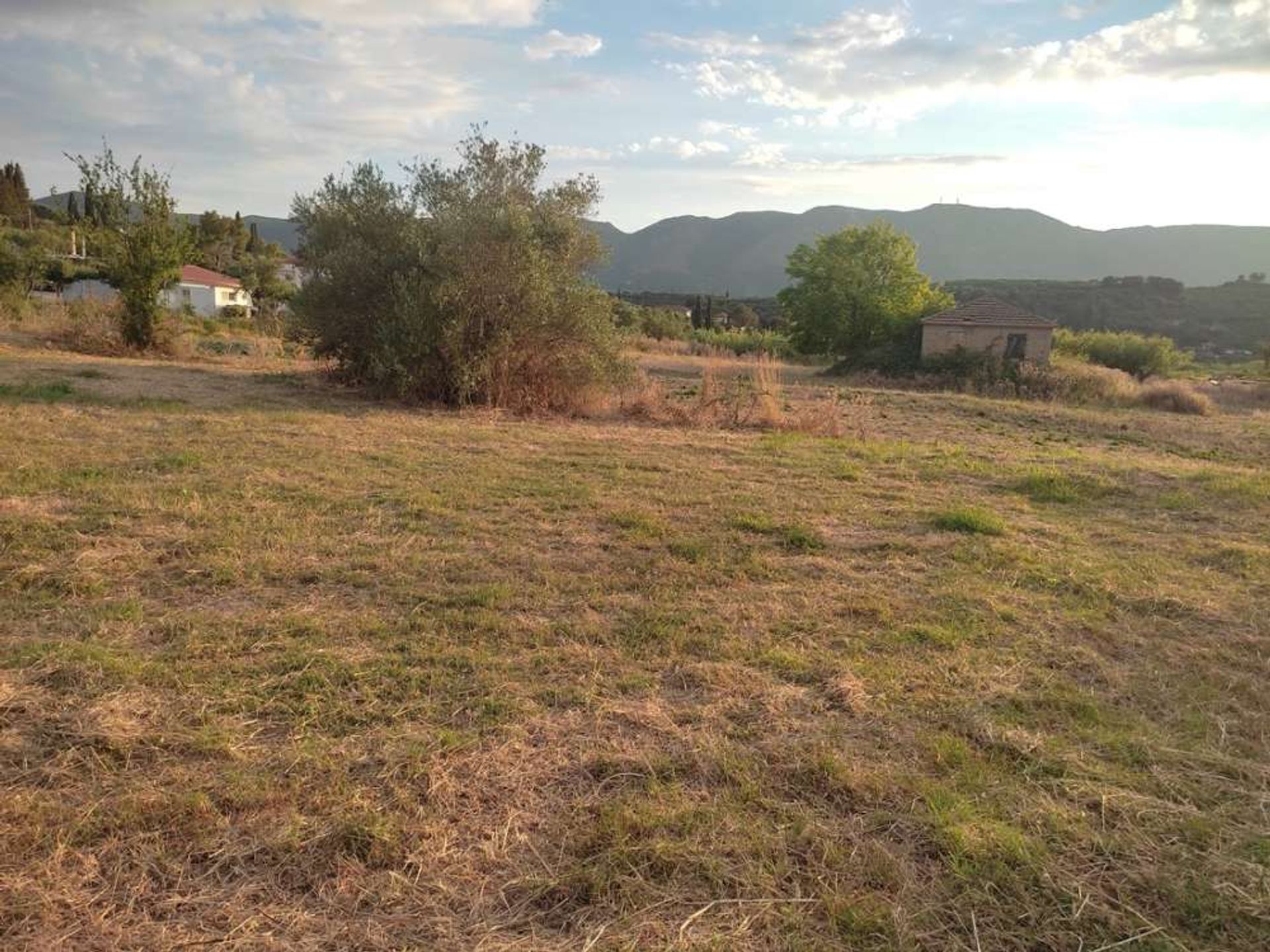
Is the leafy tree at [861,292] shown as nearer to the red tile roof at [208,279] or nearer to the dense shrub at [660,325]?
the dense shrub at [660,325]

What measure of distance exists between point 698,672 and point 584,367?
9.22 m

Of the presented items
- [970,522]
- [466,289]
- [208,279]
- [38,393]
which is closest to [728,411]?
[466,289]

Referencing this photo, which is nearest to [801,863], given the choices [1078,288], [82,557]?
[82,557]

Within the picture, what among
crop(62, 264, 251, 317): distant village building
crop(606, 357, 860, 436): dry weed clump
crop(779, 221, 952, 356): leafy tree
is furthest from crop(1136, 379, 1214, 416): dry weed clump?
crop(62, 264, 251, 317): distant village building

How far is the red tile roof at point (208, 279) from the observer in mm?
46375

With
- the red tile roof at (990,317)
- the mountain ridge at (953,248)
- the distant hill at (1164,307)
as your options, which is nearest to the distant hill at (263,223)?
the mountain ridge at (953,248)

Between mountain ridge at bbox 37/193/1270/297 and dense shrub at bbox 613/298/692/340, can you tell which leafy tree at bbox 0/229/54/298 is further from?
mountain ridge at bbox 37/193/1270/297

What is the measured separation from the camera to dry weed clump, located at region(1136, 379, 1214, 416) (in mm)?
22812

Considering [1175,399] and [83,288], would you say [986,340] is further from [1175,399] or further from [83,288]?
[83,288]

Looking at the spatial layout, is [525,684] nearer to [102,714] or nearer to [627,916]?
[627,916]

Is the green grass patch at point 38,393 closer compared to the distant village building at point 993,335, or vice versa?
the green grass patch at point 38,393

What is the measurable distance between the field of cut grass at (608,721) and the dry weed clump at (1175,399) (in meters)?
20.1

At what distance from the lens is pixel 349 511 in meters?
5.47

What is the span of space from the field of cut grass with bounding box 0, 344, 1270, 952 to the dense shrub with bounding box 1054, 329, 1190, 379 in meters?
30.2
